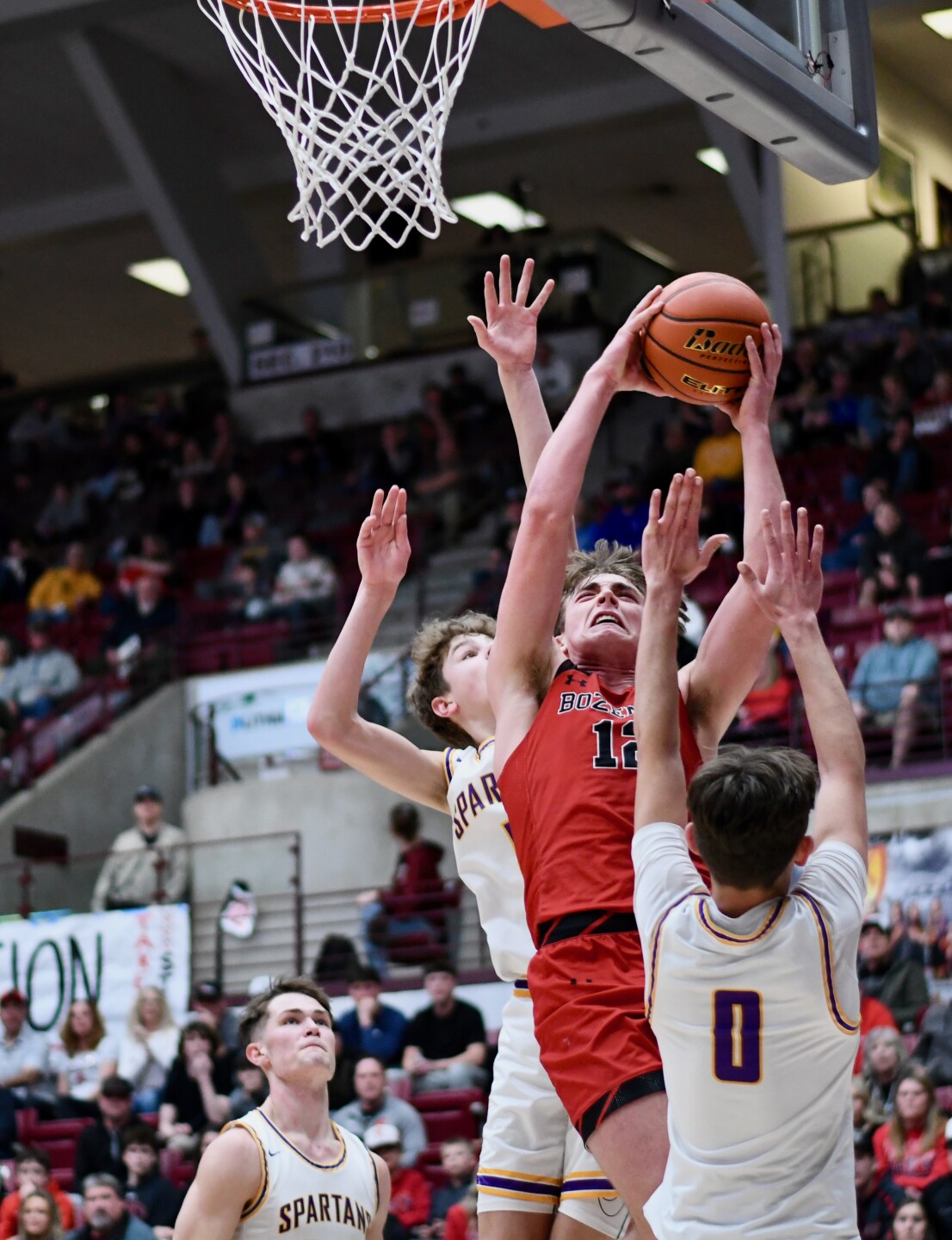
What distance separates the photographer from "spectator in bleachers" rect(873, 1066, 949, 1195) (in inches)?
326

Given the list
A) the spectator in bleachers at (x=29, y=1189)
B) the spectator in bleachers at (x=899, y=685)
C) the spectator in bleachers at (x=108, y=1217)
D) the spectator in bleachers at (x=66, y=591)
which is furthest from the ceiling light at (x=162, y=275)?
the spectator in bleachers at (x=108, y=1217)

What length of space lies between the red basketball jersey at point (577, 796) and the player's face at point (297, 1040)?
1.51m

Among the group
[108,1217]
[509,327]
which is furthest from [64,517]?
[509,327]

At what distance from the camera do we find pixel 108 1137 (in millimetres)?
10484

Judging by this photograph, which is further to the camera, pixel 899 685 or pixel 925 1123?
pixel 899 685

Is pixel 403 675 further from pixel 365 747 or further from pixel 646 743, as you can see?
pixel 646 743

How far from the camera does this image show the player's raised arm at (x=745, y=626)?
4008mm

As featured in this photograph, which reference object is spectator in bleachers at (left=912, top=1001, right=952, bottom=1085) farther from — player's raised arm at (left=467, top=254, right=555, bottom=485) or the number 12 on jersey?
the number 12 on jersey

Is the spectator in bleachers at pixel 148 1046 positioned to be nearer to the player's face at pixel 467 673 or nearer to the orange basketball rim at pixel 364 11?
the player's face at pixel 467 673

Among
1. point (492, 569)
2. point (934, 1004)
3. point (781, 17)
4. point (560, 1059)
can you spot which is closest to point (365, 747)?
point (560, 1059)

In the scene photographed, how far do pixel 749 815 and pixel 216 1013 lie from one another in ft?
28.9

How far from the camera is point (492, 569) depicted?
603 inches

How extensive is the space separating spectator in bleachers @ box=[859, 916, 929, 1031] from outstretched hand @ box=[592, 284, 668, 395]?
19.8 feet

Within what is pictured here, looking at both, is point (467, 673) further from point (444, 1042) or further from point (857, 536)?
point (857, 536)
